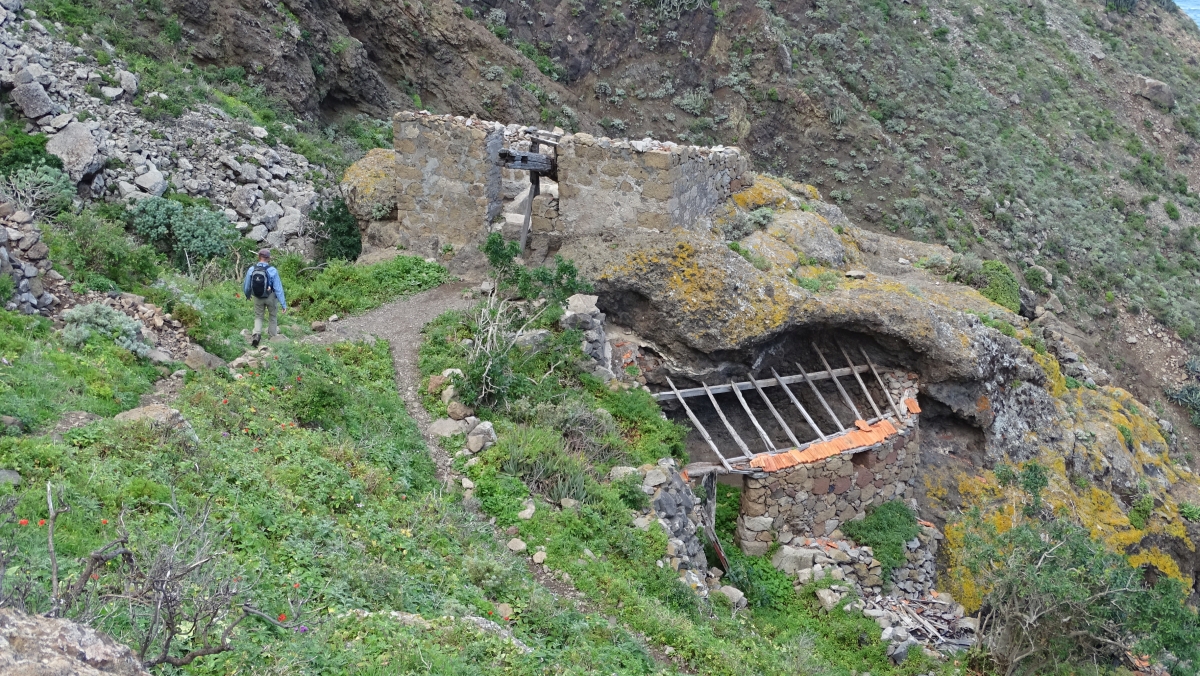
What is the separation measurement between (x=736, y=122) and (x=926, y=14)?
419 inches

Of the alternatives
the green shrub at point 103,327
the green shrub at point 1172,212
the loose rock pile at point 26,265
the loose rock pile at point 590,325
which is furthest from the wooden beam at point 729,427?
the green shrub at point 1172,212

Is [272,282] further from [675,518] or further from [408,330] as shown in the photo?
[675,518]

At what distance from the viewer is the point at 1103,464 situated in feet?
44.8

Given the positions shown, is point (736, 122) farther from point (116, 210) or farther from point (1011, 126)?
point (116, 210)

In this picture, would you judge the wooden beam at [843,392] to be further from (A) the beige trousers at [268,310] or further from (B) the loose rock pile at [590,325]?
(A) the beige trousers at [268,310]

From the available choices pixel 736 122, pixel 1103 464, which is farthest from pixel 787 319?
pixel 736 122

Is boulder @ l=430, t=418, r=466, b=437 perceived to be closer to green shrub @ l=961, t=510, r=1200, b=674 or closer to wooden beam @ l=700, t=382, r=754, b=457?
wooden beam @ l=700, t=382, r=754, b=457

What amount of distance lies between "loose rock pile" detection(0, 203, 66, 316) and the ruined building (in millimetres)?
5071

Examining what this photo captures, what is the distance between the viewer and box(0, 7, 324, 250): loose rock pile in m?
14.6

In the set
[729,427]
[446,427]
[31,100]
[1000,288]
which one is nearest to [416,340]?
[446,427]

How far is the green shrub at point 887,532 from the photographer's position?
11.9 m

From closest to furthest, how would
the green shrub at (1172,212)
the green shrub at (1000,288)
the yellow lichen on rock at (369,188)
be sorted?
the yellow lichen on rock at (369,188)
the green shrub at (1000,288)
the green shrub at (1172,212)

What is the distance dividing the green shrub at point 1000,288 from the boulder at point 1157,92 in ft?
82.1

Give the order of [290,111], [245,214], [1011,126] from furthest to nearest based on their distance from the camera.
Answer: [1011,126]
[290,111]
[245,214]
